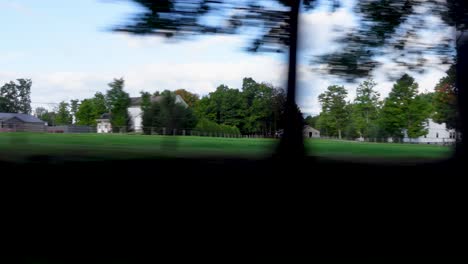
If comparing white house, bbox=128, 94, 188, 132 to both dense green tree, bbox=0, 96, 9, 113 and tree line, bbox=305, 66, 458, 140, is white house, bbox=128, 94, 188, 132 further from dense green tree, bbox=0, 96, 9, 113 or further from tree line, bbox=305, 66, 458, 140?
dense green tree, bbox=0, 96, 9, 113

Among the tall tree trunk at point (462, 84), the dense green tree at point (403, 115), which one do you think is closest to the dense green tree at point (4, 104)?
the dense green tree at point (403, 115)

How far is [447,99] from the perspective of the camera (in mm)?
13438

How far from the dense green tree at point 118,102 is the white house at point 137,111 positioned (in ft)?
0.65

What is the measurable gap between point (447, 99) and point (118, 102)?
10141 millimetres

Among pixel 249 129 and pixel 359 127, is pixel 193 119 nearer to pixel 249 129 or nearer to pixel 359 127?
pixel 249 129

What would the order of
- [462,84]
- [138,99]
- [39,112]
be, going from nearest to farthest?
[462,84] < [138,99] < [39,112]

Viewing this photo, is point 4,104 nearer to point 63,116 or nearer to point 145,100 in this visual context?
point 63,116

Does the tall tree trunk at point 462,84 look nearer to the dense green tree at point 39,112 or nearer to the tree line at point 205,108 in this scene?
the tree line at point 205,108

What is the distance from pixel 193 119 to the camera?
712 inches

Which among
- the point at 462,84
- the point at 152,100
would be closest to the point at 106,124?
the point at 152,100

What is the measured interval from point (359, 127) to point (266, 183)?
71.8 feet

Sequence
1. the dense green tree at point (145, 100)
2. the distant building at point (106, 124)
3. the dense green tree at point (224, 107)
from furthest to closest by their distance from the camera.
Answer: the dense green tree at point (224, 107), the distant building at point (106, 124), the dense green tree at point (145, 100)

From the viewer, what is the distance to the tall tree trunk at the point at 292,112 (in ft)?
31.7

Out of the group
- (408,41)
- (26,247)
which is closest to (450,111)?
(408,41)
